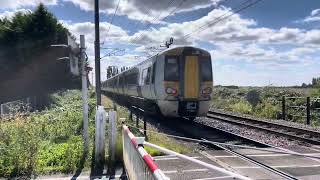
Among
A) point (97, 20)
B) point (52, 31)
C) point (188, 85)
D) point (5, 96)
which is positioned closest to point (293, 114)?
point (188, 85)

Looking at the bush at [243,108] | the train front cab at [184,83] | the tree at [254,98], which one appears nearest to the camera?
the train front cab at [184,83]

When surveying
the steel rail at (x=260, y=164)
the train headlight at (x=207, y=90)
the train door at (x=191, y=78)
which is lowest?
the steel rail at (x=260, y=164)

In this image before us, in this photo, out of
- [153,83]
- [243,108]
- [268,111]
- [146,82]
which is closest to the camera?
[153,83]

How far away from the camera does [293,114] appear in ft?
81.0

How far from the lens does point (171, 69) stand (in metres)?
18.9

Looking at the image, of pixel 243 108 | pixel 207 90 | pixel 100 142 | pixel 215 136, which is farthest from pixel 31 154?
pixel 243 108

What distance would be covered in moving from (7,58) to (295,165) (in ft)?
147

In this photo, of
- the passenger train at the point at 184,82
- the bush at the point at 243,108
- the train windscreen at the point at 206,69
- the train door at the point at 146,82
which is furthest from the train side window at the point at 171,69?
the bush at the point at 243,108

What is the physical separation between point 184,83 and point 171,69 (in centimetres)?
77

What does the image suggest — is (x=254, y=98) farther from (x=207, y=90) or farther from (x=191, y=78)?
(x=191, y=78)

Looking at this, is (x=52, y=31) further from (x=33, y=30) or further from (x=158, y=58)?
(x=158, y=58)

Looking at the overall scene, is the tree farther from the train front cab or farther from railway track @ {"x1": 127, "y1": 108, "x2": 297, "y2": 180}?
the train front cab

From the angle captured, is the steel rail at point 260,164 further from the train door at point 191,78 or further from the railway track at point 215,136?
the train door at point 191,78

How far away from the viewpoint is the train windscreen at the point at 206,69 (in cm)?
1915
